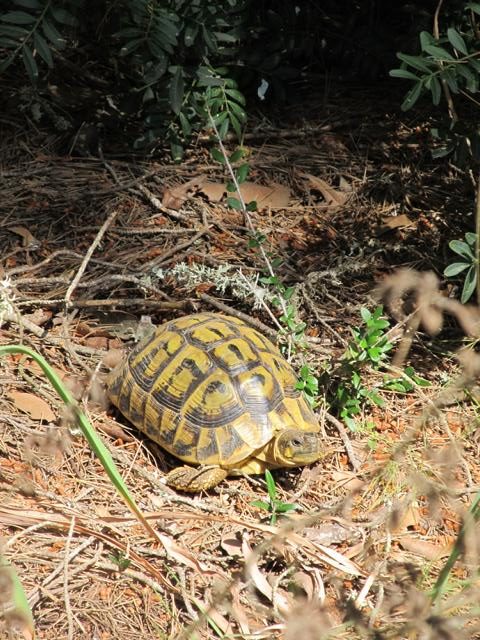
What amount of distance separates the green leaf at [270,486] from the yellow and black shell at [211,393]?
0.13m

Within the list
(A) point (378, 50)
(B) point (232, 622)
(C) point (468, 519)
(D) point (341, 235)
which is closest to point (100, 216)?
(D) point (341, 235)

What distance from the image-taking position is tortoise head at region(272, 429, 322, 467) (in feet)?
11.0

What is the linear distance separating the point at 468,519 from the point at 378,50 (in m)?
4.32

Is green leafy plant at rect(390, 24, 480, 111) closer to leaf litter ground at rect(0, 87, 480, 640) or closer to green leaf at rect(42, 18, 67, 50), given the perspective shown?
leaf litter ground at rect(0, 87, 480, 640)

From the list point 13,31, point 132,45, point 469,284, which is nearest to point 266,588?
point 469,284

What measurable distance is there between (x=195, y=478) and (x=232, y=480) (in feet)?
0.94

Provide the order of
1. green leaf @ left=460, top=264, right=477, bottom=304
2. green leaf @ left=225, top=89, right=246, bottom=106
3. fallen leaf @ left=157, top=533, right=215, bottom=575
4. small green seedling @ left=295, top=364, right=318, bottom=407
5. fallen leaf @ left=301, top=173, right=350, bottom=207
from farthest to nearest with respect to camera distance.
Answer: fallen leaf @ left=301, top=173, right=350, bottom=207, green leaf @ left=225, top=89, right=246, bottom=106, small green seedling @ left=295, top=364, right=318, bottom=407, green leaf @ left=460, top=264, right=477, bottom=304, fallen leaf @ left=157, top=533, right=215, bottom=575

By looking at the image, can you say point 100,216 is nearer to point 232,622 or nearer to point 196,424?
point 196,424

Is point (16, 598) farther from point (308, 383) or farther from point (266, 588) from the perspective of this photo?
point (308, 383)

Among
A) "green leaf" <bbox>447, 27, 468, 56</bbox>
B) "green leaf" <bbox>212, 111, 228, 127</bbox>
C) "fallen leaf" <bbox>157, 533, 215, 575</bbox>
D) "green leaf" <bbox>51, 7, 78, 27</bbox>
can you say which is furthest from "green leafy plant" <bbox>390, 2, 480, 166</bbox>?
"fallen leaf" <bbox>157, 533, 215, 575</bbox>

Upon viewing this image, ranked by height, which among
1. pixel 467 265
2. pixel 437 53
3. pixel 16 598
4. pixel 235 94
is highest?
pixel 437 53

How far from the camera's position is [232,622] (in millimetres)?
2754

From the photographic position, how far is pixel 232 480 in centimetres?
362

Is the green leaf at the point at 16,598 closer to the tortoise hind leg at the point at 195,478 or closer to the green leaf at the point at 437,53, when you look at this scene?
the tortoise hind leg at the point at 195,478
